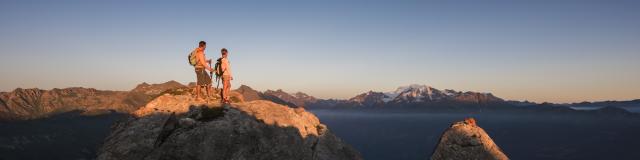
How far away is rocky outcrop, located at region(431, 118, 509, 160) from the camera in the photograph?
32.4 metres

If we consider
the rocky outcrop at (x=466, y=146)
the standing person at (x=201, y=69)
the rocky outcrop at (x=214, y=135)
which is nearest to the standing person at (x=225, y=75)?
the standing person at (x=201, y=69)

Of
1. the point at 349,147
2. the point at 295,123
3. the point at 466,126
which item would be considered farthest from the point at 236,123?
the point at 466,126

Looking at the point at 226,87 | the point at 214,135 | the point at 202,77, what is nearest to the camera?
the point at 214,135

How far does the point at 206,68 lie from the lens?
33.4m

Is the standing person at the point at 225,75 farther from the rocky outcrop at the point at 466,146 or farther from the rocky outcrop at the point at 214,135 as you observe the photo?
the rocky outcrop at the point at 466,146

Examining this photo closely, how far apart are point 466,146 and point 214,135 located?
18428 mm

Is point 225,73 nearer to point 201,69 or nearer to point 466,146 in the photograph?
point 201,69

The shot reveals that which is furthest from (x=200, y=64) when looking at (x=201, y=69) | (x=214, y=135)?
(x=214, y=135)

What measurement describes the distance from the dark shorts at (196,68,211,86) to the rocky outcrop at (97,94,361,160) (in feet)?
7.14

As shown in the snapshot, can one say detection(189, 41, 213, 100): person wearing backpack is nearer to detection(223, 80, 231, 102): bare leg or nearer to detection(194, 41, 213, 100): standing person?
detection(194, 41, 213, 100): standing person

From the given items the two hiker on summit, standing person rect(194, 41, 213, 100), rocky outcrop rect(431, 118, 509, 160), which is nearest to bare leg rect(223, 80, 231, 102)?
the two hiker on summit

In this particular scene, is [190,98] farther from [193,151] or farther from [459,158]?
[459,158]

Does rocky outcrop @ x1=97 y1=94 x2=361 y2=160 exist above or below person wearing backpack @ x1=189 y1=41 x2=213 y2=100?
below

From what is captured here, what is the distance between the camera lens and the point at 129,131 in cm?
2636
